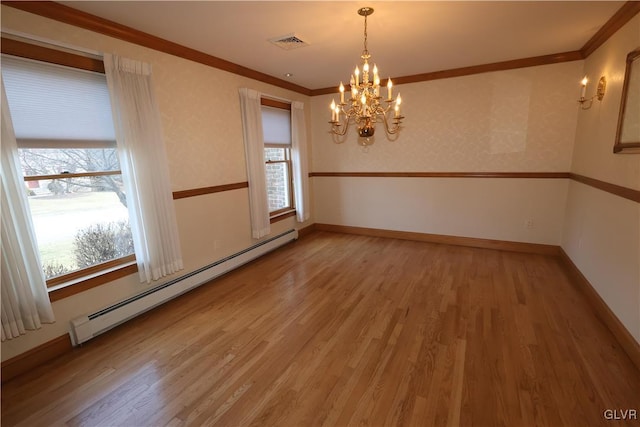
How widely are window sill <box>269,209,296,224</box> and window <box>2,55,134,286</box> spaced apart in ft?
6.76

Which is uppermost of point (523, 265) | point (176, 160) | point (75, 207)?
point (176, 160)

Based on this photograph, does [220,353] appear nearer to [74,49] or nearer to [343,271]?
[343,271]

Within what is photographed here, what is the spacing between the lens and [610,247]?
2438mm

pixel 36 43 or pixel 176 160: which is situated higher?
pixel 36 43

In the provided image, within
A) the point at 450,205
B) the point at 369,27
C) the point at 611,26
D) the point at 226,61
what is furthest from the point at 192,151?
the point at 611,26

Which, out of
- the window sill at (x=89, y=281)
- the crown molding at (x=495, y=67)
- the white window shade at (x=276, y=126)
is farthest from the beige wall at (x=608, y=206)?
the window sill at (x=89, y=281)

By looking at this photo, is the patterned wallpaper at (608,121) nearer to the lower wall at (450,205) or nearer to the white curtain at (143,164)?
the lower wall at (450,205)

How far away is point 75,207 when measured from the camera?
2.40 m

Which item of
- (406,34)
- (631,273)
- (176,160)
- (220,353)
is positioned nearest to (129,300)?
(220,353)

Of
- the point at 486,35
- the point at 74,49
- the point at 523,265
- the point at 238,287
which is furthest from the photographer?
the point at 523,265

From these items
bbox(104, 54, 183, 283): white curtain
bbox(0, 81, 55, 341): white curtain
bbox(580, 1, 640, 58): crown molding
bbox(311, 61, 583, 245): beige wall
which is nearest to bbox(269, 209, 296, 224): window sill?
bbox(311, 61, 583, 245): beige wall

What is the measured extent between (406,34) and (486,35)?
0.80 meters

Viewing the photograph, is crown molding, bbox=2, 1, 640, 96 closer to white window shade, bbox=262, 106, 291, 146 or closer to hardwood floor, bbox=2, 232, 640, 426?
white window shade, bbox=262, 106, 291, 146

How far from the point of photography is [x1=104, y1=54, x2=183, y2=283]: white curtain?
244cm
